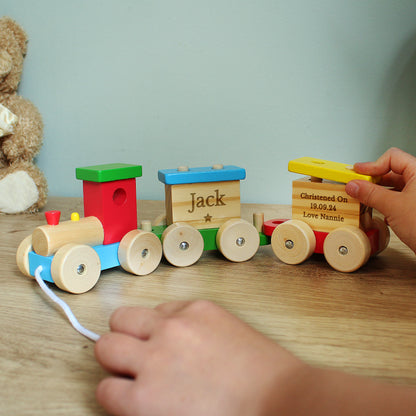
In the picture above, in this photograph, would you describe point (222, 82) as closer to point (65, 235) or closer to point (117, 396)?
point (65, 235)

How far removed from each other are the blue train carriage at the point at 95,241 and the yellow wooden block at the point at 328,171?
28 cm

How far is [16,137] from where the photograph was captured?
1247mm

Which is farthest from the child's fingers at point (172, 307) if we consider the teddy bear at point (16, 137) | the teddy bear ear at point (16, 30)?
the teddy bear ear at point (16, 30)

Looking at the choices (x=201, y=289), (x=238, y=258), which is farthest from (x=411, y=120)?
(x=201, y=289)

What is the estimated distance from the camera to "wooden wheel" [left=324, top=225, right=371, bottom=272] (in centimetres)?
73

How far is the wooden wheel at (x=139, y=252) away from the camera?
72cm

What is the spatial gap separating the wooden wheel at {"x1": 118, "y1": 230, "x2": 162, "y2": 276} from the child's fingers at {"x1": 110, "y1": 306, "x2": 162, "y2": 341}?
0.95ft

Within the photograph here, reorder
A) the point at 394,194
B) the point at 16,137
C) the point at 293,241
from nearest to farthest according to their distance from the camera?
the point at 394,194 → the point at 293,241 → the point at 16,137

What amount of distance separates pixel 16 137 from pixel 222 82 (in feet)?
1.95

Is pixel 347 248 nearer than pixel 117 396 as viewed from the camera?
No

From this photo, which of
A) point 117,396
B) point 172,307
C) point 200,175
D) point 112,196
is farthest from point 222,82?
point 117,396

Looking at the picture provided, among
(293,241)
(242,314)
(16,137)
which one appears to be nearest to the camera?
(242,314)

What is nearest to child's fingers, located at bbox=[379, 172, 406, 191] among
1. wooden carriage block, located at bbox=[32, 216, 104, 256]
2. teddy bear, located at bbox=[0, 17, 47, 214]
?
wooden carriage block, located at bbox=[32, 216, 104, 256]

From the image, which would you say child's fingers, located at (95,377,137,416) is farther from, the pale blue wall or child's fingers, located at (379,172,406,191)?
the pale blue wall
